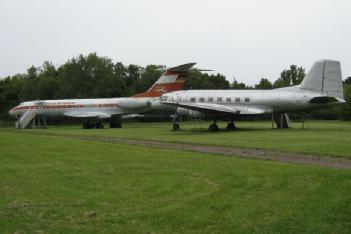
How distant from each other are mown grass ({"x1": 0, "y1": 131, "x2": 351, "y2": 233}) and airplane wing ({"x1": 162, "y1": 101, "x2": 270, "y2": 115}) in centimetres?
2132

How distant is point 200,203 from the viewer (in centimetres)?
925

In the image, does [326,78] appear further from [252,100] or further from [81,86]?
[81,86]

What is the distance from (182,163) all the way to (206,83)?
242ft

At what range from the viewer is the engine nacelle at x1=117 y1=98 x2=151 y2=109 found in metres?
48.2

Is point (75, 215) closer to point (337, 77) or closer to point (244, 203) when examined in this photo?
point (244, 203)

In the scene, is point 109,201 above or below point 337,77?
below

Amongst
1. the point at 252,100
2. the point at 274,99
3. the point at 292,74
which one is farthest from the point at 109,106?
the point at 292,74

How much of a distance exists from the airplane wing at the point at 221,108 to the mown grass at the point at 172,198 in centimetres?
2132

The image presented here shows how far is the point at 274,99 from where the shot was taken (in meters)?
36.2

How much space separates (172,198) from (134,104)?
3948 centimetres

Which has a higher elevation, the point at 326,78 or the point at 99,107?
the point at 326,78

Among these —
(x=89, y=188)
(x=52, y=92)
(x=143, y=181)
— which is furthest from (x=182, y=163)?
(x=52, y=92)

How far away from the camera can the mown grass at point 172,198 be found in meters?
8.04

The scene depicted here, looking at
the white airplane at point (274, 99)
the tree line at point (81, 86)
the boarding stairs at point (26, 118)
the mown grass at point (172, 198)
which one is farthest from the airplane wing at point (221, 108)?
the tree line at point (81, 86)
